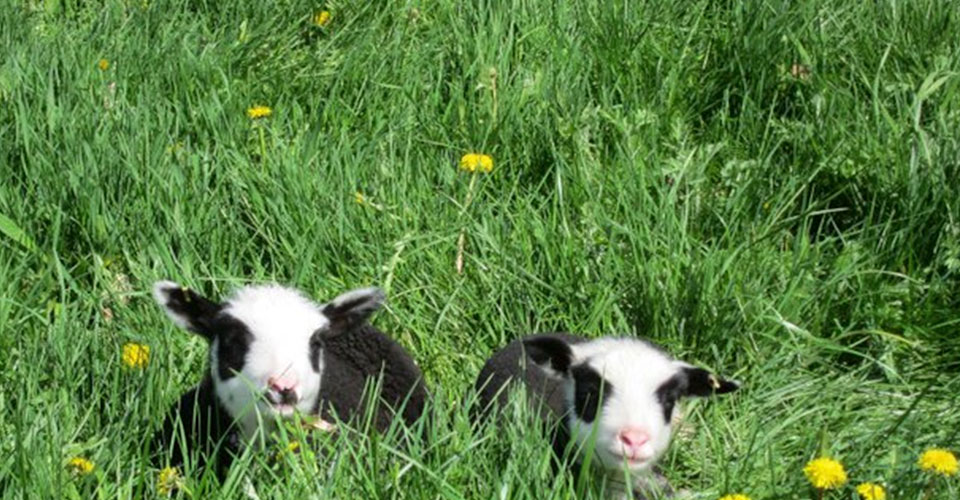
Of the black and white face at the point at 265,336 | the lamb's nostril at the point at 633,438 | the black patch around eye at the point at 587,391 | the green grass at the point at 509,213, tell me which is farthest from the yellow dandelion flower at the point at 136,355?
the lamb's nostril at the point at 633,438

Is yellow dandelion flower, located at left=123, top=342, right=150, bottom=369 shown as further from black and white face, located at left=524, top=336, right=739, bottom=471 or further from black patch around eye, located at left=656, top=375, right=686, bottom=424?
black patch around eye, located at left=656, top=375, right=686, bottom=424

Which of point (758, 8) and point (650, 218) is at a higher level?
point (758, 8)

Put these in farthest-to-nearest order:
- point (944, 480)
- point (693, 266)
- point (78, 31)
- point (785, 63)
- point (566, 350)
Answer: point (78, 31) → point (785, 63) → point (693, 266) → point (566, 350) → point (944, 480)

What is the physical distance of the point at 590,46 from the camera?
6.05 m

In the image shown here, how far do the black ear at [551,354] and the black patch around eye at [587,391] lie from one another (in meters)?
0.08

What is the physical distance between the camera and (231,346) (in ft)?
13.7

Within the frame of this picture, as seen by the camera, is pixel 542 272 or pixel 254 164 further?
pixel 254 164

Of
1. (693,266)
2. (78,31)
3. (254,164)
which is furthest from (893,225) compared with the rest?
(78,31)

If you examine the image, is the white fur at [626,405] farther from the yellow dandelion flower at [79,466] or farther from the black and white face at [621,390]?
the yellow dandelion flower at [79,466]

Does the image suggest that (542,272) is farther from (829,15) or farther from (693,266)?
(829,15)

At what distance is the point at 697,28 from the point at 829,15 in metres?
0.47

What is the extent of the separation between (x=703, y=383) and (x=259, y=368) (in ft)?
3.54

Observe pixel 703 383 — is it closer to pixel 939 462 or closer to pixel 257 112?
pixel 939 462

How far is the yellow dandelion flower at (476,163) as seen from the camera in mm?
5312
